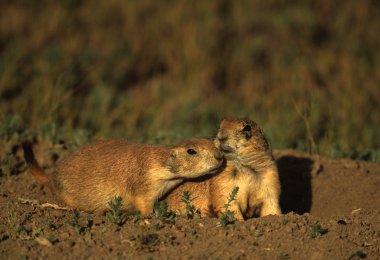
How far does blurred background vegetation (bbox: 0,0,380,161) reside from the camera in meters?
8.48

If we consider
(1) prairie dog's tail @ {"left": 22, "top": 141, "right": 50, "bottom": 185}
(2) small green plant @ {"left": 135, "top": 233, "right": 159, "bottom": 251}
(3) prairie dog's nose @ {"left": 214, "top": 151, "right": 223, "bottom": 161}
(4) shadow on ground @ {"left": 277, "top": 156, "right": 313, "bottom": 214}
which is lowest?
(4) shadow on ground @ {"left": 277, "top": 156, "right": 313, "bottom": 214}

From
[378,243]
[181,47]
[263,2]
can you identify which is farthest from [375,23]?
[378,243]

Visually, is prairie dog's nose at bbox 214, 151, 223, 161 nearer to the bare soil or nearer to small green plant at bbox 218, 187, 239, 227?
small green plant at bbox 218, 187, 239, 227

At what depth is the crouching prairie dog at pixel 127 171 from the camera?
5495mm

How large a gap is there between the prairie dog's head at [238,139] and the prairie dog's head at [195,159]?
145 mm

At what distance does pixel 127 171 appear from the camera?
572 centimetres

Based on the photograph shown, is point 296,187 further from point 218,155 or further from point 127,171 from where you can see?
point 127,171

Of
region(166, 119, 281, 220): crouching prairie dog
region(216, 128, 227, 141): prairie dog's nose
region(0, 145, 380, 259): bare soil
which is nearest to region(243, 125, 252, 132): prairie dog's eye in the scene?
region(166, 119, 281, 220): crouching prairie dog

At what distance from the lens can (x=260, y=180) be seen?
5375 mm

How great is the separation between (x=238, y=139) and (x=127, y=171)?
1.28 meters

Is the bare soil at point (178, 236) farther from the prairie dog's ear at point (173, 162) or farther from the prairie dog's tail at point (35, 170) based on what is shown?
the prairie dog's ear at point (173, 162)

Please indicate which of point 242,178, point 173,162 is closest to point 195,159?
point 173,162

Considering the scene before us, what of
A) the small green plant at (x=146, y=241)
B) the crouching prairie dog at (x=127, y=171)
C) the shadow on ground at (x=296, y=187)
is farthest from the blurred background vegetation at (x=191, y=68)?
the small green plant at (x=146, y=241)

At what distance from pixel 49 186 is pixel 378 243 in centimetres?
329
